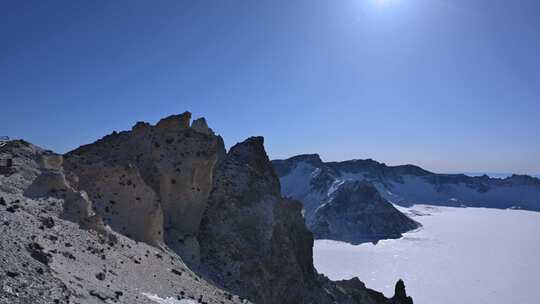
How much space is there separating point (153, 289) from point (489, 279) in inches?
5082

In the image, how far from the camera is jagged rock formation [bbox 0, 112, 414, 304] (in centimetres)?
1055

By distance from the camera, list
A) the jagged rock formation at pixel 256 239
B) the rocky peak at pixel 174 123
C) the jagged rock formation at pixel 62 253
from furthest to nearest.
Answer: the rocky peak at pixel 174 123 → the jagged rock formation at pixel 256 239 → the jagged rock formation at pixel 62 253

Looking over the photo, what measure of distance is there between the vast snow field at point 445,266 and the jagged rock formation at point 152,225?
77.4 metres

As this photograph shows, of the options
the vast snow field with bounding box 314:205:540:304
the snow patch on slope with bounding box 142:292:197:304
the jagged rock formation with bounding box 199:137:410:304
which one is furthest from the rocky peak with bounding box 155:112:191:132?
the vast snow field with bounding box 314:205:540:304

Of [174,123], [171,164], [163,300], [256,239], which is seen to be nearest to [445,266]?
[256,239]

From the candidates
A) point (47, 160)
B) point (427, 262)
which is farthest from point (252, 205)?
point (427, 262)

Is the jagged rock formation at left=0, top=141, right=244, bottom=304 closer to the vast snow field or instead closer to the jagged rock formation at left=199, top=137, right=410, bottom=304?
the jagged rock formation at left=199, top=137, right=410, bottom=304

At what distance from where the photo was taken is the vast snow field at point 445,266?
105125 mm

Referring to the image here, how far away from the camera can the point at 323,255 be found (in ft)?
518

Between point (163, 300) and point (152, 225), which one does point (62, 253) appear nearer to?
point (163, 300)

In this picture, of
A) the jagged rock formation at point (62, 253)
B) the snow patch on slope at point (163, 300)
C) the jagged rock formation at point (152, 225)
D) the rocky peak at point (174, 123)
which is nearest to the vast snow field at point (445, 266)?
the jagged rock formation at point (152, 225)

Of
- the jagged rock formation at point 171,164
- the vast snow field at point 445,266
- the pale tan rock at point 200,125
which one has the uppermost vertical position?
the pale tan rock at point 200,125

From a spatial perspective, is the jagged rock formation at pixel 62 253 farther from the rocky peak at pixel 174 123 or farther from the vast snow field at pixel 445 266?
the vast snow field at pixel 445 266

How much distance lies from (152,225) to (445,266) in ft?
450
